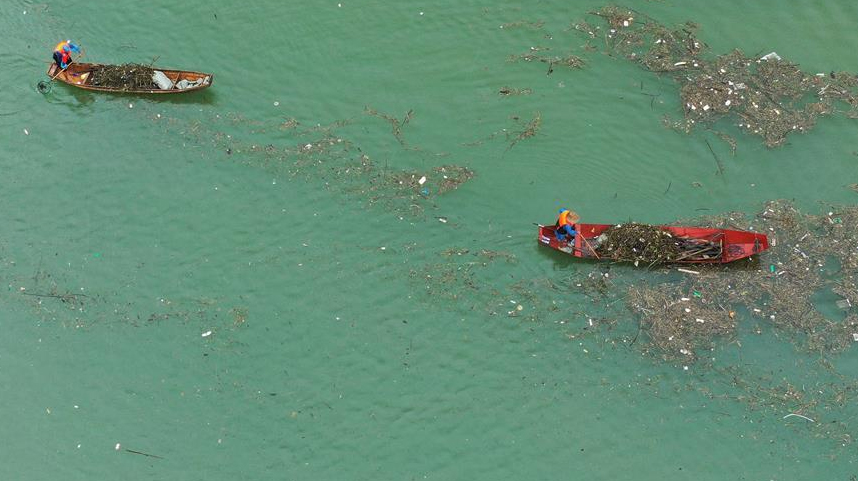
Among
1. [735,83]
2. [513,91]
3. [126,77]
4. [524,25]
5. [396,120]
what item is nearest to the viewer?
[735,83]

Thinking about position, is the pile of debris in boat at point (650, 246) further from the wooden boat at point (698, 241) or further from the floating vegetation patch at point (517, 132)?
the floating vegetation patch at point (517, 132)

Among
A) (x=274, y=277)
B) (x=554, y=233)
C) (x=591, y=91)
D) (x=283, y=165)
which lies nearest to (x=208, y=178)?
(x=283, y=165)

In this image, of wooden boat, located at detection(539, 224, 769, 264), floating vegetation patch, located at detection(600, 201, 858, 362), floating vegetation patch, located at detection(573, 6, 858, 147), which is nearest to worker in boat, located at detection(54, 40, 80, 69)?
wooden boat, located at detection(539, 224, 769, 264)

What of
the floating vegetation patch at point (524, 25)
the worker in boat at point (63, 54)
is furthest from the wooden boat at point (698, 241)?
the worker in boat at point (63, 54)

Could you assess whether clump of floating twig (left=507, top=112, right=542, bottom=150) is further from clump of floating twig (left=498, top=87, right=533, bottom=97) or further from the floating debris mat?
the floating debris mat

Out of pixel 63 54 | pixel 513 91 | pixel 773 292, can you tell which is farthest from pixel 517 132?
pixel 63 54

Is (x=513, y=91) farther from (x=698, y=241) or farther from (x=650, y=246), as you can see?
(x=698, y=241)
